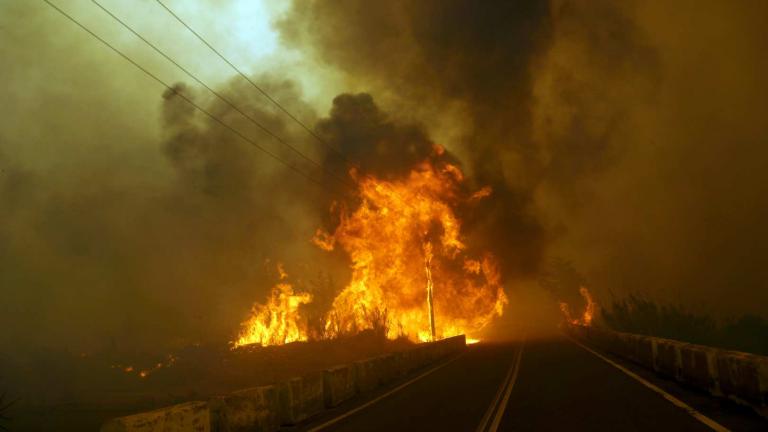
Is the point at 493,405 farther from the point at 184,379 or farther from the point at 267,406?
the point at 184,379

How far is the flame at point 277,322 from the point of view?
4250 centimetres

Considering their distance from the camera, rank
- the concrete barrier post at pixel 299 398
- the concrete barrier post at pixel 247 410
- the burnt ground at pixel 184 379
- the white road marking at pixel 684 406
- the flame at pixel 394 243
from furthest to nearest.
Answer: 1. the flame at pixel 394 243
2. the burnt ground at pixel 184 379
3. the concrete barrier post at pixel 299 398
4. the concrete barrier post at pixel 247 410
5. the white road marking at pixel 684 406

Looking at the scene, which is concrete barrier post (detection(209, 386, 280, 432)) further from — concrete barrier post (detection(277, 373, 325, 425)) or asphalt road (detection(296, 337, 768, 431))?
asphalt road (detection(296, 337, 768, 431))

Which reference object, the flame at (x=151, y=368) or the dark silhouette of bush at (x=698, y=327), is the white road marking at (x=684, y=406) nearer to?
the dark silhouette of bush at (x=698, y=327)

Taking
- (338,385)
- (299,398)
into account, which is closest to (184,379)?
(338,385)

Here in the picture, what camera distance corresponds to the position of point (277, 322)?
1703 inches

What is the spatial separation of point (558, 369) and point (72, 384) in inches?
2195

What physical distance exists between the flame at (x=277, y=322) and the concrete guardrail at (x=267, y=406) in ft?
86.9

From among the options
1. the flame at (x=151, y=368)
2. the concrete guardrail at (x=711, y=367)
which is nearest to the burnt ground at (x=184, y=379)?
the flame at (x=151, y=368)

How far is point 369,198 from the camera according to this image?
4259 cm

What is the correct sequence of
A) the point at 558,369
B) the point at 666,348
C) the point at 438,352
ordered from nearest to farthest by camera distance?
1. the point at 666,348
2. the point at 558,369
3. the point at 438,352

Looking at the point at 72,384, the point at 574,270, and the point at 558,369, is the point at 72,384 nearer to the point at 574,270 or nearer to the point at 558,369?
the point at 558,369

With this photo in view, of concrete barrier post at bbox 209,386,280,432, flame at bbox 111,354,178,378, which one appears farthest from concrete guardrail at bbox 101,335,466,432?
flame at bbox 111,354,178,378

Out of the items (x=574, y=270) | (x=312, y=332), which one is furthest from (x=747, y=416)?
(x=574, y=270)
